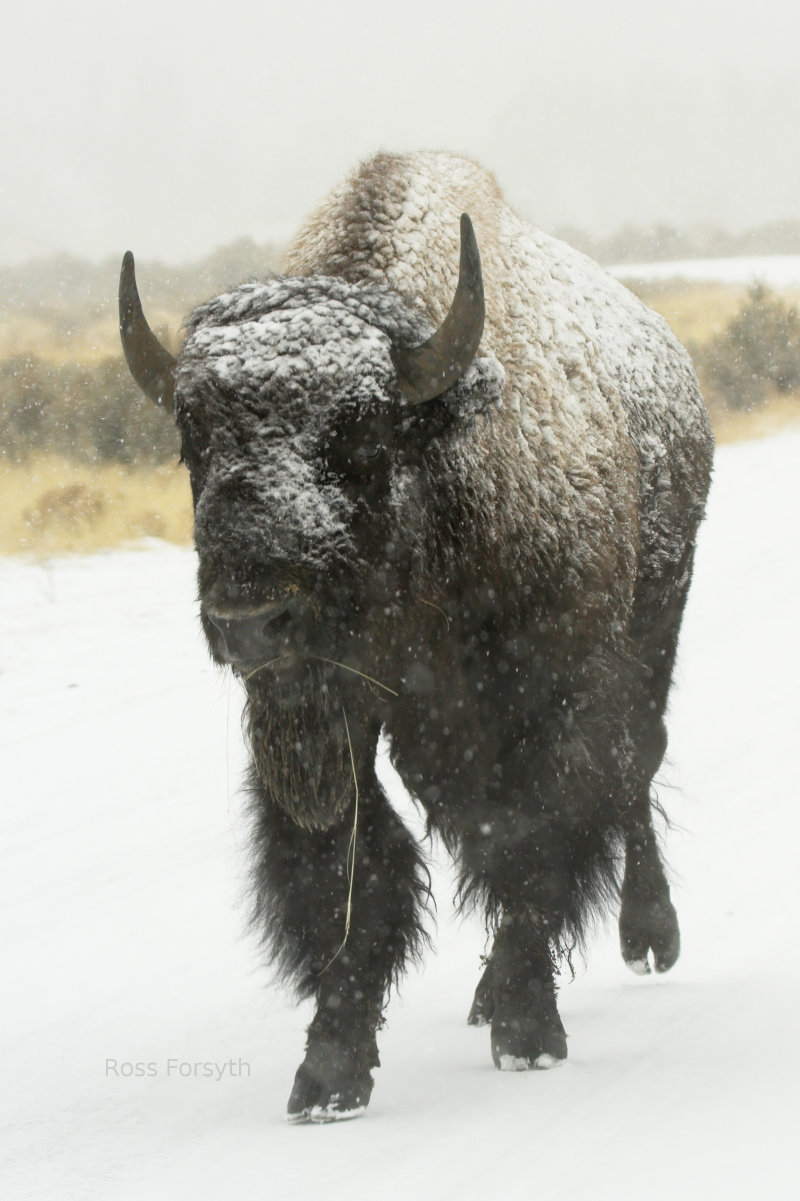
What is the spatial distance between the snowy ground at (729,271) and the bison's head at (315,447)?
86.0ft

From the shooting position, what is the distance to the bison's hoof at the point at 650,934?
4.55m

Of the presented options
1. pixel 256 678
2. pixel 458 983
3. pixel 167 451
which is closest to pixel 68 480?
pixel 167 451

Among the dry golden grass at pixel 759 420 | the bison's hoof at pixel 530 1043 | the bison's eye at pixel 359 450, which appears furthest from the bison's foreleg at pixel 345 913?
the dry golden grass at pixel 759 420

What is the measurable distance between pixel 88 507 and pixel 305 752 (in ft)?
31.7

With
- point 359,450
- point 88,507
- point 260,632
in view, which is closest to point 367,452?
point 359,450

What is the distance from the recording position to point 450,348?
3.19 metres

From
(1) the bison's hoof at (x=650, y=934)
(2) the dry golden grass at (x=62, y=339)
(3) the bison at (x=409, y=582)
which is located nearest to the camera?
(3) the bison at (x=409, y=582)

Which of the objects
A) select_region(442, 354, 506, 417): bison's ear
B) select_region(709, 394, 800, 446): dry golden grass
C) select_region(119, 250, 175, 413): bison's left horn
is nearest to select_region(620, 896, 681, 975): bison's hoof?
select_region(442, 354, 506, 417): bison's ear

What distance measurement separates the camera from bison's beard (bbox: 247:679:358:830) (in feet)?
10.8

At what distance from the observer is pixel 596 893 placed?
381cm

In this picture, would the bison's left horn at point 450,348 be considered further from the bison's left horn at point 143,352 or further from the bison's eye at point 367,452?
the bison's left horn at point 143,352

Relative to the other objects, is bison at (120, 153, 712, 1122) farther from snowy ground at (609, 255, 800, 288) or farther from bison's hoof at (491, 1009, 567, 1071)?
snowy ground at (609, 255, 800, 288)

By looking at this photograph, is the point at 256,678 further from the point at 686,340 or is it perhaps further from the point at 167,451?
the point at 686,340

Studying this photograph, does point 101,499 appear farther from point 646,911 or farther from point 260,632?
point 260,632
